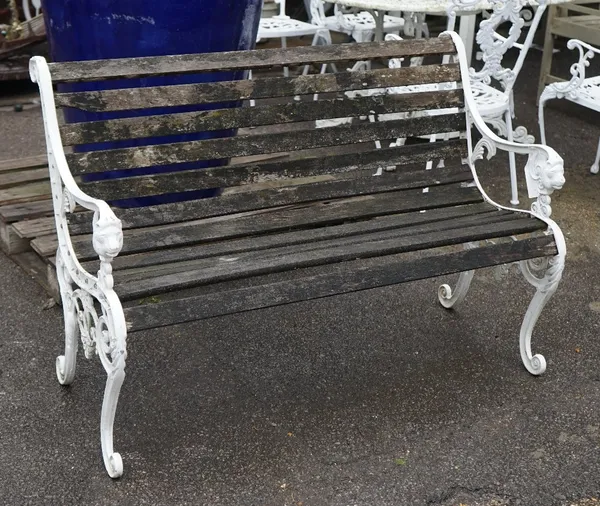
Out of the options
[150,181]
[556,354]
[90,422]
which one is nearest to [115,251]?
[150,181]

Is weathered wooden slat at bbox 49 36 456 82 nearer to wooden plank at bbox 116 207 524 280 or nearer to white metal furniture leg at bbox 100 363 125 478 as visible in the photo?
wooden plank at bbox 116 207 524 280

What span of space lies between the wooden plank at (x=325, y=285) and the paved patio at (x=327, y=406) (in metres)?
0.45

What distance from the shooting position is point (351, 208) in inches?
106

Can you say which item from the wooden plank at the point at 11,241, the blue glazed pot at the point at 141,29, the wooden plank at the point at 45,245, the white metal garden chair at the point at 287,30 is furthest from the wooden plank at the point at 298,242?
the white metal garden chair at the point at 287,30

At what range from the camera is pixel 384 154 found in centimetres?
276

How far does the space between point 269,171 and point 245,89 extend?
258mm

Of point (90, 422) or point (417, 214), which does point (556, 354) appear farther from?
point (90, 422)

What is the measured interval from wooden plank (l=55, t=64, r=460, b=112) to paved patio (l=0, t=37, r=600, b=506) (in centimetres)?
84

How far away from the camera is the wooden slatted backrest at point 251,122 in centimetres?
241

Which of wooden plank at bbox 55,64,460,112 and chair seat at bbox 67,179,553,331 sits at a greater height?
wooden plank at bbox 55,64,460,112

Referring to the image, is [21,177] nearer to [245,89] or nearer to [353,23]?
[245,89]

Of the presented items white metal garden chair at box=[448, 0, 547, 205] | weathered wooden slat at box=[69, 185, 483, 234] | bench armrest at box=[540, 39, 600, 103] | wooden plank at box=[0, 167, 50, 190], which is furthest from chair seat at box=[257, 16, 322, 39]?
weathered wooden slat at box=[69, 185, 483, 234]

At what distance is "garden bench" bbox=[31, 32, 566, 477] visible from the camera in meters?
2.18

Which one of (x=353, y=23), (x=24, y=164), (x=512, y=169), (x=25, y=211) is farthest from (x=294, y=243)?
(x=353, y=23)
